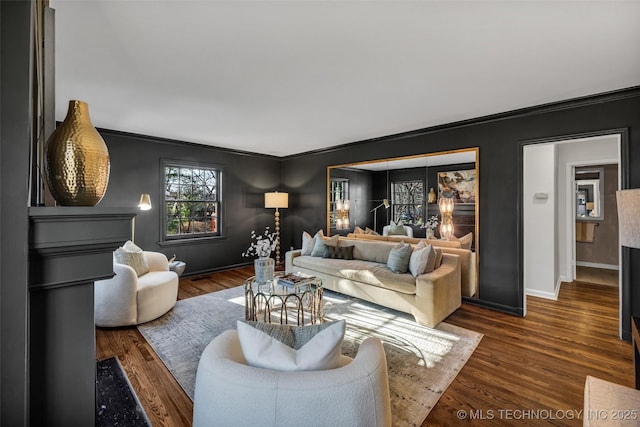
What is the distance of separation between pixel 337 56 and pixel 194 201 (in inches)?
167

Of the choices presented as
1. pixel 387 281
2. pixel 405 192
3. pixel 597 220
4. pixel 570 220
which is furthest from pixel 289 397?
pixel 597 220

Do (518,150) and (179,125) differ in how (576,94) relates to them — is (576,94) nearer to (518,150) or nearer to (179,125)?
(518,150)

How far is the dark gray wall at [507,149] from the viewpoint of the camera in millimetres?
2941

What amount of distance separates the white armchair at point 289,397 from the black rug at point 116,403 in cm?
53

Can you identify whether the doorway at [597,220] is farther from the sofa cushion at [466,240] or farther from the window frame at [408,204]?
the window frame at [408,204]

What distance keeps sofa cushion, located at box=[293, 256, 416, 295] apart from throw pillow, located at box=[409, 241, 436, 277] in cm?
10

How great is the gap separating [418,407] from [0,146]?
239cm

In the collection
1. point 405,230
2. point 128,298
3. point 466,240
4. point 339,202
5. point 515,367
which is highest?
point 339,202

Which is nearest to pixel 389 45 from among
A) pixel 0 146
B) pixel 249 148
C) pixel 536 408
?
pixel 0 146

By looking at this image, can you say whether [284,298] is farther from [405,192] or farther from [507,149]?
[507,149]

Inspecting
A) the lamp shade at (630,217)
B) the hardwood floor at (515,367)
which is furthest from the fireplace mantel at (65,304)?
the lamp shade at (630,217)

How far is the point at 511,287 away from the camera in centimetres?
359

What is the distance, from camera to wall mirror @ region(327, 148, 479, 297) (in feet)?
13.1

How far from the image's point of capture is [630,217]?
1.41 metres
